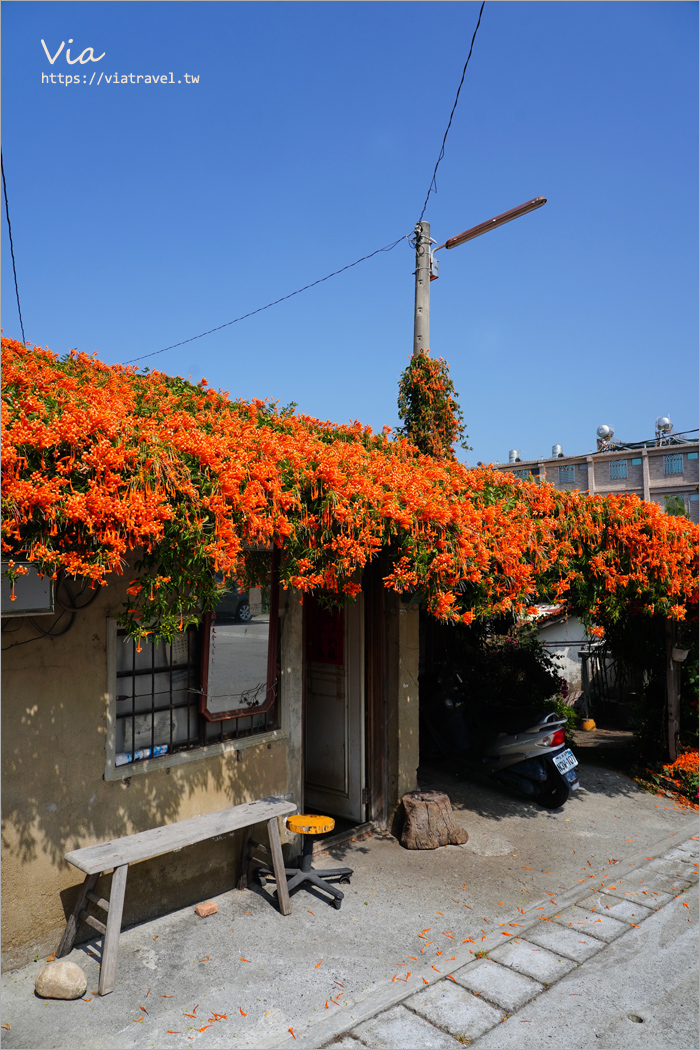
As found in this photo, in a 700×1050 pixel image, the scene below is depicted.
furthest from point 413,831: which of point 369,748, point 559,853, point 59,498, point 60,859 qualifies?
point 59,498

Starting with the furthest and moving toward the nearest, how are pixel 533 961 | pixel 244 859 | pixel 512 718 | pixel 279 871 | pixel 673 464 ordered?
pixel 673 464 → pixel 512 718 → pixel 244 859 → pixel 279 871 → pixel 533 961

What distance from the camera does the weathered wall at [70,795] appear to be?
4.25 metres

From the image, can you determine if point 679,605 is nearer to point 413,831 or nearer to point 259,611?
point 413,831

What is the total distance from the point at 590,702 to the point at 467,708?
5749 mm

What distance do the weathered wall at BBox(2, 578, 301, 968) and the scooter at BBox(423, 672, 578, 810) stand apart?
146 inches

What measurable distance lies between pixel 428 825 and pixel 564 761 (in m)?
1.98

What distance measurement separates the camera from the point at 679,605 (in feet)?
26.8

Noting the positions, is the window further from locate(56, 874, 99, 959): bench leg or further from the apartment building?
the apartment building

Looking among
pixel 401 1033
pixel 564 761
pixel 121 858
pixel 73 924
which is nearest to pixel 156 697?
pixel 121 858

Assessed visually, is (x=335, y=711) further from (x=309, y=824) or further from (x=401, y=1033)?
(x=401, y=1033)

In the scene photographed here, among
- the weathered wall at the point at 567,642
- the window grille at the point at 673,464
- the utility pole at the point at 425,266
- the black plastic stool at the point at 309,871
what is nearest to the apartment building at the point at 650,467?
the window grille at the point at 673,464

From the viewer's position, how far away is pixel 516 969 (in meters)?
4.45

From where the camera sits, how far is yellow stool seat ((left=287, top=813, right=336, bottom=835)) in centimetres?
542

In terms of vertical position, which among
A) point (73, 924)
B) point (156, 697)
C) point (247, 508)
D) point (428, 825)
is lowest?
point (428, 825)
